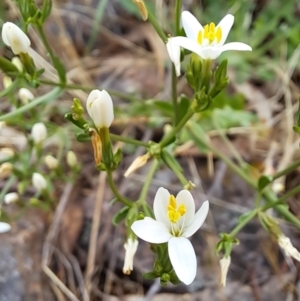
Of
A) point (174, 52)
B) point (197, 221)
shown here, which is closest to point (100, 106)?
point (174, 52)

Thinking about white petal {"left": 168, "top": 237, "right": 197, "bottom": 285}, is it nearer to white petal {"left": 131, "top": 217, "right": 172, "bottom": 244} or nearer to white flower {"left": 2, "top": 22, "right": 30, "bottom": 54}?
white petal {"left": 131, "top": 217, "right": 172, "bottom": 244}

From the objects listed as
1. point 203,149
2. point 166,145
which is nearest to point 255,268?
point 203,149

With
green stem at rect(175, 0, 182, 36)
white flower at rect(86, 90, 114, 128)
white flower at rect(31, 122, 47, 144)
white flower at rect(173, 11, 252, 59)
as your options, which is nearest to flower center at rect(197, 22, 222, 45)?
white flower at rect(173, 11, 252, 59)

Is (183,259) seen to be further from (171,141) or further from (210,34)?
(210,34)

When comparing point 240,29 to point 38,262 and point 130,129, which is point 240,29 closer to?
point 130,129

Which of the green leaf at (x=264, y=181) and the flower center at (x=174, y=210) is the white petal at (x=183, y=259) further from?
the green leaf at (x=264, y=181)
